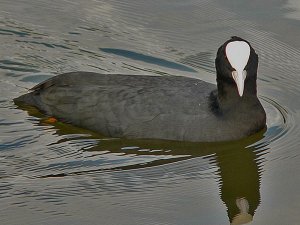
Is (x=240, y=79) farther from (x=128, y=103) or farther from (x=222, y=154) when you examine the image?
(x=128, y=103)

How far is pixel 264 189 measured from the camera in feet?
19.5

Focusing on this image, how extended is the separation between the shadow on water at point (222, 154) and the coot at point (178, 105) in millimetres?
51

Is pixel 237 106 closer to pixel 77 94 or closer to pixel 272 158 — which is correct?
pixel 272 158

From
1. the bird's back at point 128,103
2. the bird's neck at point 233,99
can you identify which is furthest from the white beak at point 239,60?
the bird's back at point 128,103

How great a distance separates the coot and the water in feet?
0.30

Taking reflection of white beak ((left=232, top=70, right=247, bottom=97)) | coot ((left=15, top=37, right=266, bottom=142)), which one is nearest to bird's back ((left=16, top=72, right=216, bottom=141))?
coot ((left=15, top=37, right=266, bottom=142))

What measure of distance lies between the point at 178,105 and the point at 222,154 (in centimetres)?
49

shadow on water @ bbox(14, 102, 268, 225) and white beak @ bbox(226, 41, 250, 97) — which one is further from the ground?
white beak @ bbox(226, 41, 250, 97)

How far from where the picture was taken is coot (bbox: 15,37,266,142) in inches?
259

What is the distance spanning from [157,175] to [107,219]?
Answer: 2.48 feet

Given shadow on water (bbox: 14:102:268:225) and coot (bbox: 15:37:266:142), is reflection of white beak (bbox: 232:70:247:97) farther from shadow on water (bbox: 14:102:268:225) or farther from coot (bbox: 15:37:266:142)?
shadow on water (bbox: 14:102:268:225)

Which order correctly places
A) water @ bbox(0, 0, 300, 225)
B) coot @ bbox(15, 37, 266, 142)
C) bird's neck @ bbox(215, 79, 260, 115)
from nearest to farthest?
water @ bbox(0, 0, 300, 225) < coot @ bbox(15, 37, 266, 142) < bird's neck @ bbox(215, 79, 260, 115)

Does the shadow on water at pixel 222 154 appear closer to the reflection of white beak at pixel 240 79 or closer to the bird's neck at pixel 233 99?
the bird's neck at pixel 233 99

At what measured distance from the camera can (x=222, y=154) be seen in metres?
6.46
